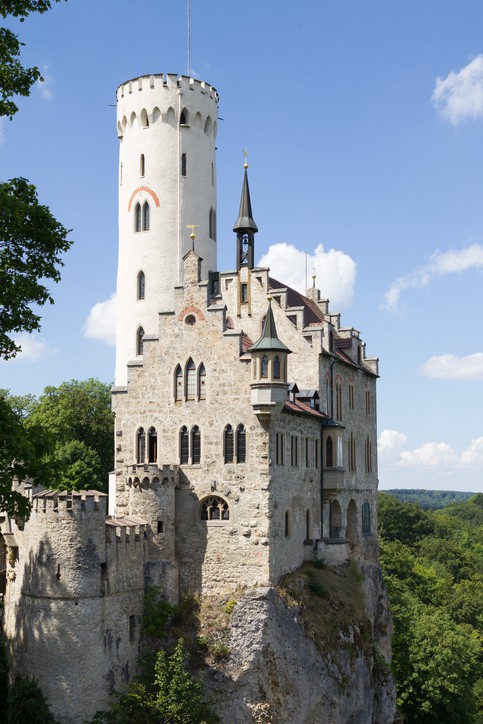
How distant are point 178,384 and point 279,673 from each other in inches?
603

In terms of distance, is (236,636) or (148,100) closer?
(236,636)

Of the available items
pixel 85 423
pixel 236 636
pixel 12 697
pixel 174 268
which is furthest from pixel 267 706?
pixel 85 423

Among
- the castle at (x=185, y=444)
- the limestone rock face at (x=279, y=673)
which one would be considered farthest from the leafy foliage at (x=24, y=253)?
the limestone rock face at (x=279, y=673)

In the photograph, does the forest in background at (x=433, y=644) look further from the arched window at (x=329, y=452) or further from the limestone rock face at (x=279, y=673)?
the arched window at (x=329, y=452)

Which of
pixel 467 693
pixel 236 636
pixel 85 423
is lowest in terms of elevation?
pixel 467 693

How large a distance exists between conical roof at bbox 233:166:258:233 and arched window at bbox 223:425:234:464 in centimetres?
1525

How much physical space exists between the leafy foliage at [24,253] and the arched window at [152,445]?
1890 cm

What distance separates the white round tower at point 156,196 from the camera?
192ft

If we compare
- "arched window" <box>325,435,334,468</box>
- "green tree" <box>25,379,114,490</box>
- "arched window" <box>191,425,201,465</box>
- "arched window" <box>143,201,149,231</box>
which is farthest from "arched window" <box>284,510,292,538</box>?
"arched window" <box>143,201,149,231</box>

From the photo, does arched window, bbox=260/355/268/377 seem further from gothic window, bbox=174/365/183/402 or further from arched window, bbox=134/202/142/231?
arched window, bbox=134/202/142/231

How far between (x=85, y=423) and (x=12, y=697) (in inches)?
1400

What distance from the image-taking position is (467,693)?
209 feet

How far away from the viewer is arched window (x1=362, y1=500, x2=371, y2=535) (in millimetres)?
62469

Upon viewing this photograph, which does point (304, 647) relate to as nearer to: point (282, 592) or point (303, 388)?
point (282, 592)
